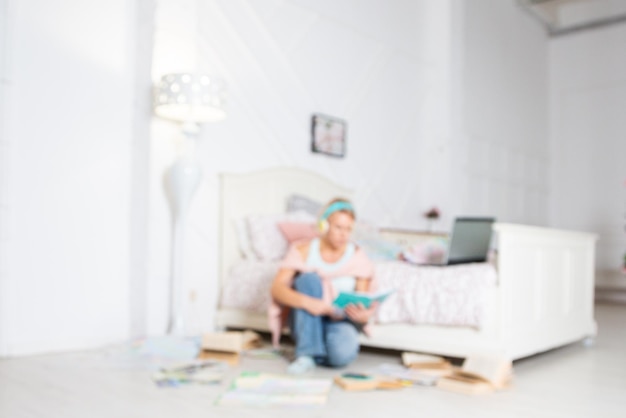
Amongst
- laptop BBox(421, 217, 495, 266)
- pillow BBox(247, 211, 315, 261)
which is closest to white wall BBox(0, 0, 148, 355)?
pillow BBox(247, 211, 315, 261)

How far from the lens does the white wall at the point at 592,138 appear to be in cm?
738

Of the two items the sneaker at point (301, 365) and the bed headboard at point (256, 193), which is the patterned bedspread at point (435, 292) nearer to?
the sneaker at point (301, 365)

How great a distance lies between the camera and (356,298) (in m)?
2.84

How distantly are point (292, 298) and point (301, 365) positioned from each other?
296 millimetres

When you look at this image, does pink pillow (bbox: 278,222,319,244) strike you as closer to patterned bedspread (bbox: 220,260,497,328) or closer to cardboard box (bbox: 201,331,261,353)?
patterned bedspread (bbox: 220,260,497,328)

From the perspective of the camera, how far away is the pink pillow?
4055mm

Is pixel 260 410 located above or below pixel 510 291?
below

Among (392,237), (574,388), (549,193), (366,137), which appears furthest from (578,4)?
(574,388)

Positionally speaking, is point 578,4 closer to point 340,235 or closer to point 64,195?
point 340,235

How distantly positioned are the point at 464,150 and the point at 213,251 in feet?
11.0

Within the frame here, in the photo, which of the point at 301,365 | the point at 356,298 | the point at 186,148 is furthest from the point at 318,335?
the point at 186,148

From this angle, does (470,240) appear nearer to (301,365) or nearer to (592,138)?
(301,365)

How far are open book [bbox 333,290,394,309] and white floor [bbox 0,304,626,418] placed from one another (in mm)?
320

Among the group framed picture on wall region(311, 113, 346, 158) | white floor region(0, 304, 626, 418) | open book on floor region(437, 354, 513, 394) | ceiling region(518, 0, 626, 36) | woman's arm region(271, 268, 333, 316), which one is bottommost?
white floor region(0, 304, 626, 418)
